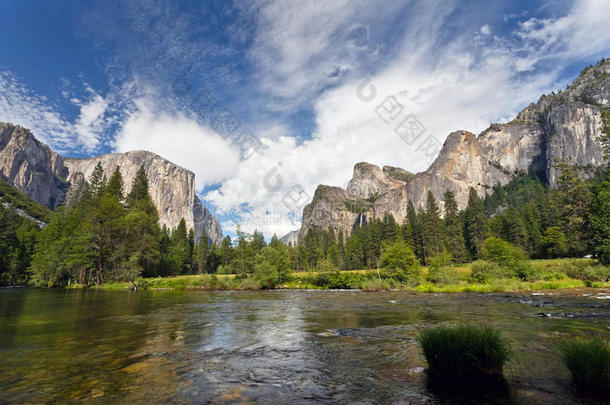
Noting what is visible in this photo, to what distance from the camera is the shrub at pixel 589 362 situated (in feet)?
20.5

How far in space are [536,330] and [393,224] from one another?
94.4m

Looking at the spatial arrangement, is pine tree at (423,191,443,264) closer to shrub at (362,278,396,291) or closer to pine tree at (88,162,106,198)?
shrub at (362,278,396,291)

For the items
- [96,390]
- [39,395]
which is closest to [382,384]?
[96,390]

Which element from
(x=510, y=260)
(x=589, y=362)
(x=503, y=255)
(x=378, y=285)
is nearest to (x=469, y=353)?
(x=589, y=362)

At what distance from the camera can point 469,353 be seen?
7461 millimetres

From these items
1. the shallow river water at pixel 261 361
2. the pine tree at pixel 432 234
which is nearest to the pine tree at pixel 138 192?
the shallow river water at pixel 261 361

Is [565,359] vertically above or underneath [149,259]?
underneath

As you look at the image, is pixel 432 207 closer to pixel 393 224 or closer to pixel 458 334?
pixel 393 224

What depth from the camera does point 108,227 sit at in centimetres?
6091

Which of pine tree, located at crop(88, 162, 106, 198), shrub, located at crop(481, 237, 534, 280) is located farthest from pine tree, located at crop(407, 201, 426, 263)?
pine tree, located at crop(88, 162, 106, 198)

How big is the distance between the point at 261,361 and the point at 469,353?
6.43 metres

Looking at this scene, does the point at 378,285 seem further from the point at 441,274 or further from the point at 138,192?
the point at 138,192

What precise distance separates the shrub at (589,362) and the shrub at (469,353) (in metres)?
1.23

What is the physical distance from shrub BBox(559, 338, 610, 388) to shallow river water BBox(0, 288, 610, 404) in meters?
0.38
